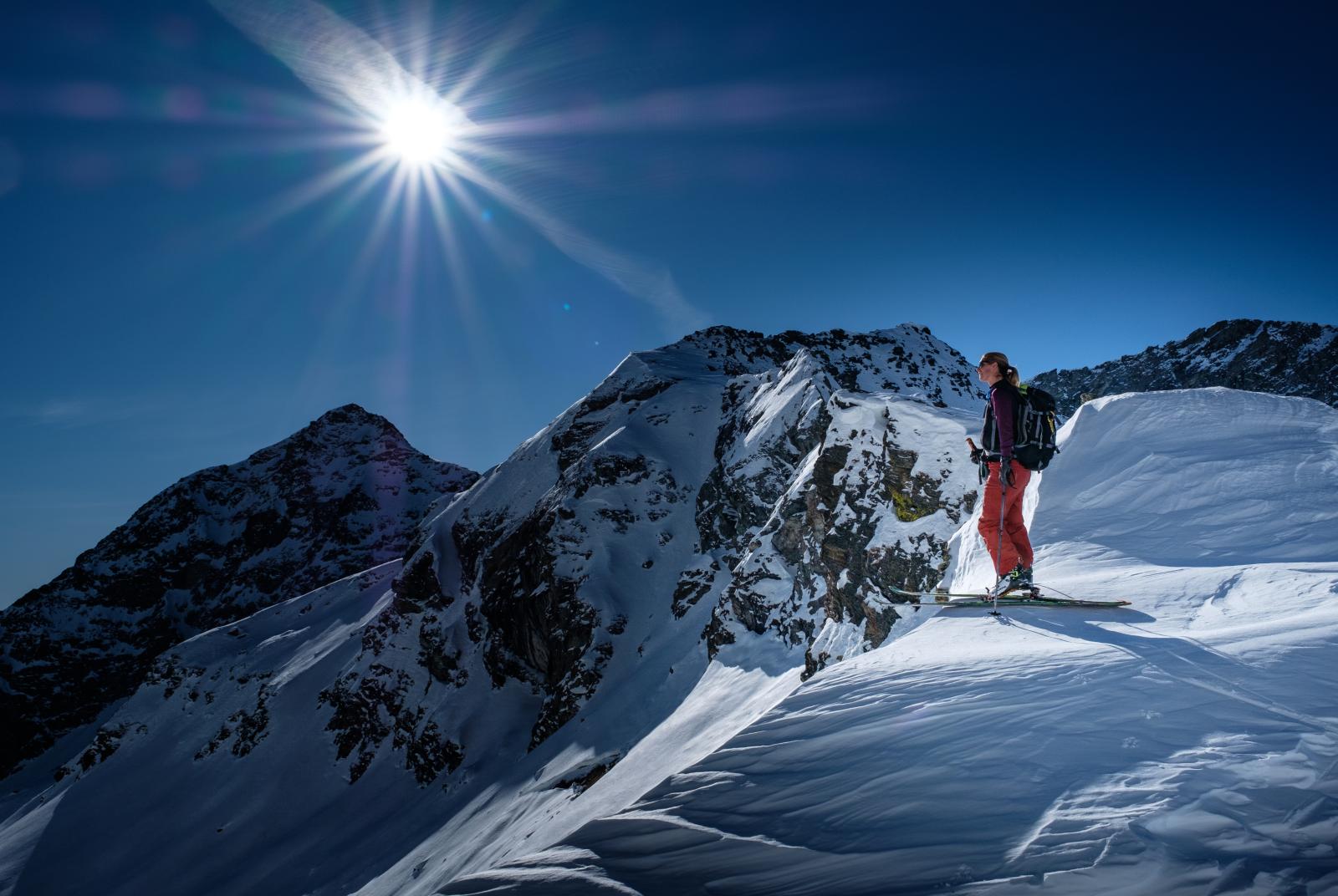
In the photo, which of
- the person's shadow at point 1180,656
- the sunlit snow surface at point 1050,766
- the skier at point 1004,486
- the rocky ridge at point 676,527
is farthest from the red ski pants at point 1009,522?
the rocky ridge at point 676,527

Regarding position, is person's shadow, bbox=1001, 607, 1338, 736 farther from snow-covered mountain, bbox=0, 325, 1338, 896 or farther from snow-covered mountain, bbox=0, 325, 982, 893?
snow-covered mountain, bbox=0, 325, 982, 893

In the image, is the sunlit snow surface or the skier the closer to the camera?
the sunlit snow surface

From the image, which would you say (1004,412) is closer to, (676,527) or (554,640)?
(676,527)

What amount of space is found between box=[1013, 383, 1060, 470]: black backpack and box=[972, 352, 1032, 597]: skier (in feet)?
0.23

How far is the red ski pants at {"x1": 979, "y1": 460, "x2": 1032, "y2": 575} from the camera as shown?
23.2 feet

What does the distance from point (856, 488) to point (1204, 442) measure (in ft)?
47.4

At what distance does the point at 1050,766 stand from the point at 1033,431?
16.2 feet

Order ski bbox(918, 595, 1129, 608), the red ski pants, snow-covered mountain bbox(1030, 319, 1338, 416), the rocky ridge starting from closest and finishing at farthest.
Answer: ski bbox(918, 595, 1129, 608) < the red ski pants < the rocky ridge < snow-covered mountain bbox(1030, 319, 1338, 416)

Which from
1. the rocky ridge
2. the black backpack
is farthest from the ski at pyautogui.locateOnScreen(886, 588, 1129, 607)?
the rocky ridge

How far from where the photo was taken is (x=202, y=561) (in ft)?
467

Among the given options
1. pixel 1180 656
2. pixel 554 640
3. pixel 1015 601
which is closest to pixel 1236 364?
pixel 554 640

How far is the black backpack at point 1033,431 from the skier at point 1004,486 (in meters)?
0.07

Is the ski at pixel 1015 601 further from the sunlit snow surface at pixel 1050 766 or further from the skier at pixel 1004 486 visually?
the skier at pixel 1004 486

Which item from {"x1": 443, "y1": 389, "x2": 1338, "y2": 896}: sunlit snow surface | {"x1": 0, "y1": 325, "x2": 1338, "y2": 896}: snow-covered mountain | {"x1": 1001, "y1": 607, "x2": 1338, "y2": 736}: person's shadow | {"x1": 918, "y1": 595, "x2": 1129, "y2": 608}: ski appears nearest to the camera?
{"x1": 443, "y1": 389, "x2": 1338, "y2": 896}: sunlit snow surface
